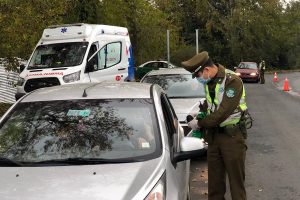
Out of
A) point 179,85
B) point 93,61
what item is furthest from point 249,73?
point 179,85

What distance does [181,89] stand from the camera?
394 inches

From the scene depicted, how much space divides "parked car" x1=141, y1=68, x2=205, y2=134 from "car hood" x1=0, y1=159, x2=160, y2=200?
455cm

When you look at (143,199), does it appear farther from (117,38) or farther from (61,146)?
(117,38)

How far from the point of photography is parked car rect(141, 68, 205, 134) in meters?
8.59

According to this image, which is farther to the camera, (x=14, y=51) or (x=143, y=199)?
(x=14, y=51)

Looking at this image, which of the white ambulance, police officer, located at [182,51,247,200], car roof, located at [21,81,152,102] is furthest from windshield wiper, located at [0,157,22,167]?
the white ambulance

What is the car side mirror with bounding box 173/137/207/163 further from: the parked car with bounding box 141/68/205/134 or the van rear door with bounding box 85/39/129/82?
the van rear door with bounding box 85/39/129/82

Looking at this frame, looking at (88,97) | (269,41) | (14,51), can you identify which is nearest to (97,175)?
(88,97)

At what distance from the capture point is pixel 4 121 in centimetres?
439

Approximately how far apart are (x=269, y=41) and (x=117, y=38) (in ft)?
160

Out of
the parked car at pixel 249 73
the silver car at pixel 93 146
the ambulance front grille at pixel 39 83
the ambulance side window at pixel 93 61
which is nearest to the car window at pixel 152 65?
the parked car at pixel 249 73

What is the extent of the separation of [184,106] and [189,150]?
4561 millimetres

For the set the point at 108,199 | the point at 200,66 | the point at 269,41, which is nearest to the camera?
the point at 108,199

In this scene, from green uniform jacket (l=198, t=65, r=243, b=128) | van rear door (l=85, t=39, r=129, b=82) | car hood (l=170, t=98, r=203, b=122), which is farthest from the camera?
Answer: van rear door (l=85, t=39, r=129, b=82)
